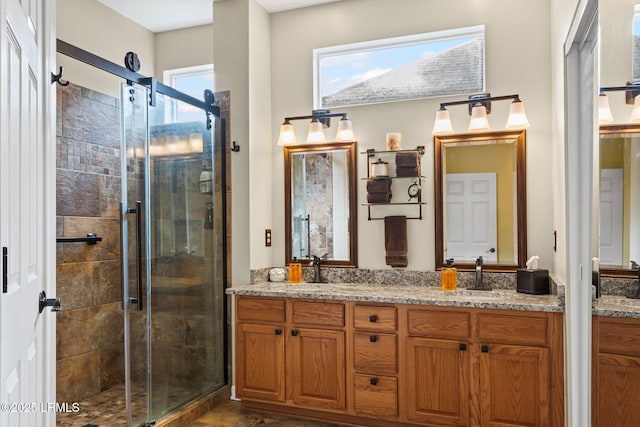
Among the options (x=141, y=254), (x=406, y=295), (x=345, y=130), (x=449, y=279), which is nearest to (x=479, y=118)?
(x=345, y=130)

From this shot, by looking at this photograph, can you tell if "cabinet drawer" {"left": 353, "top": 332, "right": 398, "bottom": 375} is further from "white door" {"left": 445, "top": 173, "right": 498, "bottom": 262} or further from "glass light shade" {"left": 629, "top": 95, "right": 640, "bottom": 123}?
"glass light shade" {"left": 629, "top": 95, "right": 640, "bottom": 123}

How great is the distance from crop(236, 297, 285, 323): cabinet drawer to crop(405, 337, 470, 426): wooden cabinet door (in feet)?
Result: 2.92

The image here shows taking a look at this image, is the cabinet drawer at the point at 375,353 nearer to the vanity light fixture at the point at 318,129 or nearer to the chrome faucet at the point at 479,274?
the chrome faucet at the point at 479,274

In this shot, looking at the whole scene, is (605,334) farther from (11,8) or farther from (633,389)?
(11,8)

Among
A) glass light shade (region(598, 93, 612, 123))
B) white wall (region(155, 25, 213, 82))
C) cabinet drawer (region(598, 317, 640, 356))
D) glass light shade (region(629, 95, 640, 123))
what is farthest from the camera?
→ white wall (region(155, 25, 213, 82))

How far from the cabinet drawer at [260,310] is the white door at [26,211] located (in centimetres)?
160

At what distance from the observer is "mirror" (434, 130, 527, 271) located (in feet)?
10.6

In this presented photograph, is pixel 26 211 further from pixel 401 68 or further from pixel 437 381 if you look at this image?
pixel 401 68

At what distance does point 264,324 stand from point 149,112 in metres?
1.56

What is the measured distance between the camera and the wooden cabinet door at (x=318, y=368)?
3109 mm

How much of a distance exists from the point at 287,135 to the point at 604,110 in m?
2.46

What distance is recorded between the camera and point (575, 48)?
2.39 m

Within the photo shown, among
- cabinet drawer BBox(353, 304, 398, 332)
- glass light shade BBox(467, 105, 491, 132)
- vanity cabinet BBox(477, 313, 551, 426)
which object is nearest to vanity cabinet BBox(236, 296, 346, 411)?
cabinet drawer BBox(353, 304, 398, 332)

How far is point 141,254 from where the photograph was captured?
113 inches
